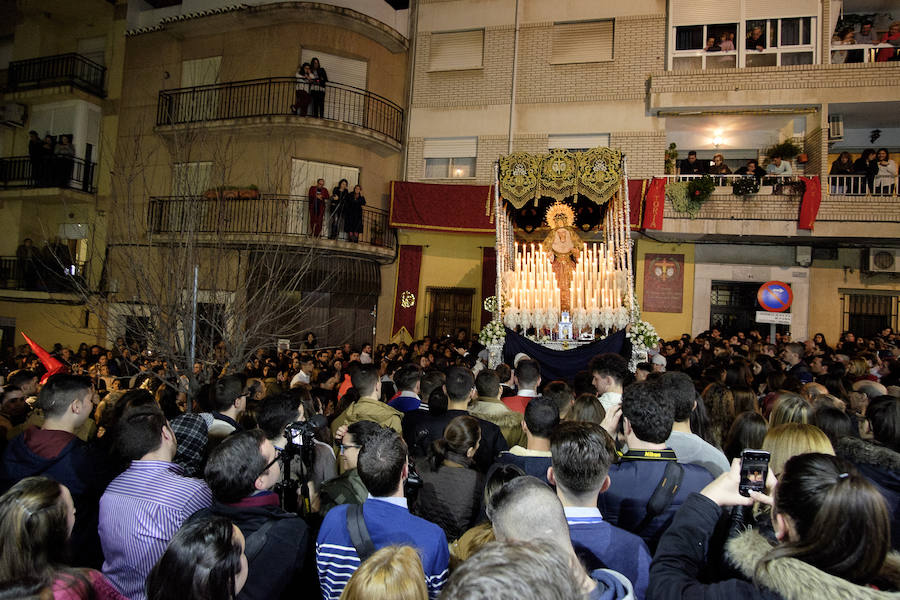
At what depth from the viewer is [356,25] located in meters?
16.1

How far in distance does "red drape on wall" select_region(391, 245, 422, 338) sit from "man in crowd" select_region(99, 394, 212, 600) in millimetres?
13536

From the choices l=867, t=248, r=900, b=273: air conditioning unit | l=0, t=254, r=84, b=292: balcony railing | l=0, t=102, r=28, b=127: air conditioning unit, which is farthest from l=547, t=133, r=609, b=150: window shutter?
l=0, t=102, r=28, b=127: air conditioning unit

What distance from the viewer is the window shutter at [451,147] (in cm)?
1662

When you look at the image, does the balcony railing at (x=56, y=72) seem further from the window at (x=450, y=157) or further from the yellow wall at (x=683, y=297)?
the yellow wall at (x=683, y=297)

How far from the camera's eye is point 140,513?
8.55 ft

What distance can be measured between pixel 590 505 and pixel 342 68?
54.2 feet

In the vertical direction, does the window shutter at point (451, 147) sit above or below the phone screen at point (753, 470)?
above

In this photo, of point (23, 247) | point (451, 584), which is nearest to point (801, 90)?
point (451, 584)

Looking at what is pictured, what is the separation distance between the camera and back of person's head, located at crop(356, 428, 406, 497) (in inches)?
99.1

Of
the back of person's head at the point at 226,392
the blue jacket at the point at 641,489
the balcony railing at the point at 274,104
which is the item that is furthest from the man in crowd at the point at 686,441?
the balcony railing at the point at 274,104

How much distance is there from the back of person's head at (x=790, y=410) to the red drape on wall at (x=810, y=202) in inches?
454

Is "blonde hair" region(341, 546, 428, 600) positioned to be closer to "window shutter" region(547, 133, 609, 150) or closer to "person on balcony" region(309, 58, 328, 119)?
"window shutter" region(547, 133, 609, 150)

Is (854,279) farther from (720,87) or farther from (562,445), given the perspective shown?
(562,445)

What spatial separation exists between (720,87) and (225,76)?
44.6ft
